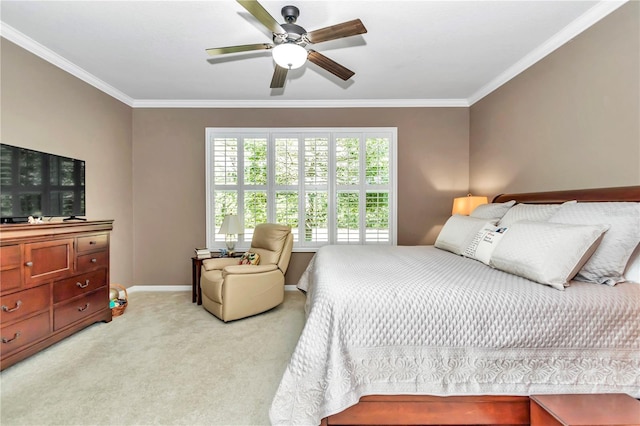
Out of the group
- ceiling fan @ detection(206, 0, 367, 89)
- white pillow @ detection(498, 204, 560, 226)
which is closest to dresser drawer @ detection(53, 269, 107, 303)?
ceiling fan @ detection(206, 0, 367, 89)

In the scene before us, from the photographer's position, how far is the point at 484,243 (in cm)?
219

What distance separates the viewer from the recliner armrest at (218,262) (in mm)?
3338

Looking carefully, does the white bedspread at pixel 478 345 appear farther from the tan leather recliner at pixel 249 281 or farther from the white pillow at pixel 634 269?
the tan leather recliner at pixel 249 281

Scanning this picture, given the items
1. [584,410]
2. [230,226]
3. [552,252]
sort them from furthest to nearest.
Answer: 1. [230,226]
2. [552,252]
3. [584,410]

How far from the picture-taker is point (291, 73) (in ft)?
10.3

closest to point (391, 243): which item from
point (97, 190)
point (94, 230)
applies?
point (94, 230)

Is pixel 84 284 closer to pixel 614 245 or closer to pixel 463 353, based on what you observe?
pixel 463 353

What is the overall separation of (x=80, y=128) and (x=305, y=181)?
8.50 ft

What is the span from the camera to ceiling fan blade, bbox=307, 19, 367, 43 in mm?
1753

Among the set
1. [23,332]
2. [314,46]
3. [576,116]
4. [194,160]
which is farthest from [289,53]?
[23,332]

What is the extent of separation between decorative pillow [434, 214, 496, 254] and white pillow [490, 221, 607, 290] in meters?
0.66

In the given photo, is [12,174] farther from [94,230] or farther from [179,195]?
[179,195]

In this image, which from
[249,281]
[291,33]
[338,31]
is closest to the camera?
[338,31]

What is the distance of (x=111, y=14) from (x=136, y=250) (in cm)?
289
